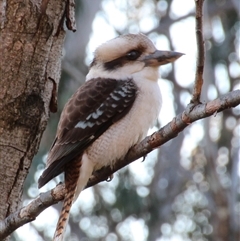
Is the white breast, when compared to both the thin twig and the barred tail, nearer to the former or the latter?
the barred tail

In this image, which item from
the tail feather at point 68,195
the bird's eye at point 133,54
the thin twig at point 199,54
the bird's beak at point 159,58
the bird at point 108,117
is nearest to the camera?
the thin twig at point 199,54

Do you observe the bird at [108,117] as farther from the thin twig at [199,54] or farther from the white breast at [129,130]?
the thin twig at [199,54]

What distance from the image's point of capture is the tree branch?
76.9 inches

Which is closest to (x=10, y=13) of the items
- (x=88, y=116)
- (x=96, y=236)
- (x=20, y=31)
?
(x=20, y=31)

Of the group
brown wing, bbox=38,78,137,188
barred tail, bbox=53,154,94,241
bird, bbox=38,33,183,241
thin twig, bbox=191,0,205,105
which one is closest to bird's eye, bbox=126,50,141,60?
bird, bbox=38,33,183,241

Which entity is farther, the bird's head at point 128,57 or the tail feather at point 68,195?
the bird's head at point 128,57

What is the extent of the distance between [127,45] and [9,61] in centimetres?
72

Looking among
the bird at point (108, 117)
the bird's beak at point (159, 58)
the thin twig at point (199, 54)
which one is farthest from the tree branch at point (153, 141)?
the bird's beak at point (159, 58)

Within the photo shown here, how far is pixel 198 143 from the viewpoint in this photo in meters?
7.40

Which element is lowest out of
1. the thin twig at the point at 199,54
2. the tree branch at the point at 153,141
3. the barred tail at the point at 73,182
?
the barred tail at the point at 73,182

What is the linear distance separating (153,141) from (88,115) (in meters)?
0.62

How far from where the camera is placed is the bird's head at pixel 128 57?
2916 millimetres

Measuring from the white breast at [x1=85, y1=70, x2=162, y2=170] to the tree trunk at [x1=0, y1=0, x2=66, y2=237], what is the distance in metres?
0.30

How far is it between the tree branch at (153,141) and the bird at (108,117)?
0.47 ft
